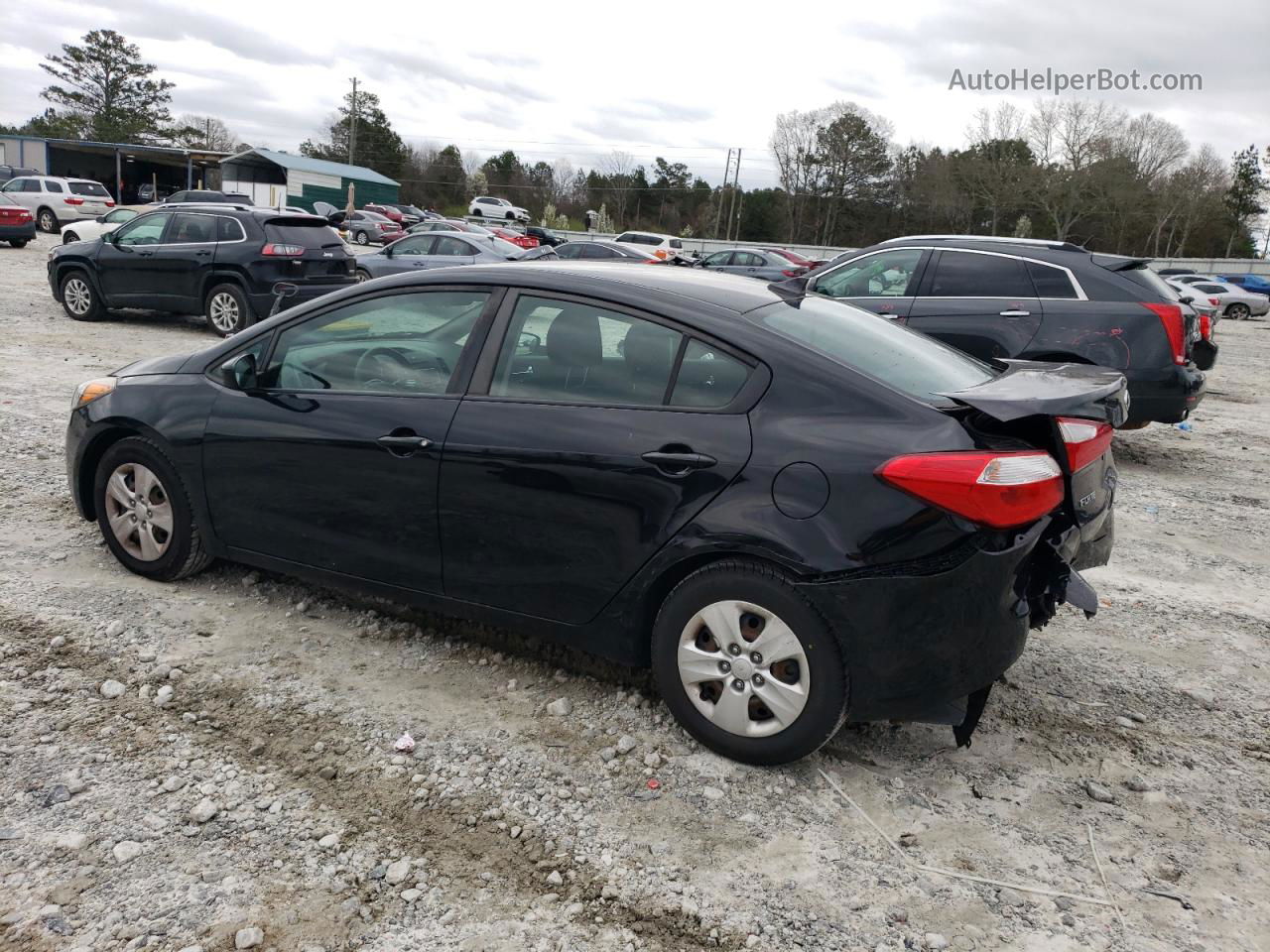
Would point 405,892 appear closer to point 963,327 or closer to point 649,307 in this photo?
point 649,307

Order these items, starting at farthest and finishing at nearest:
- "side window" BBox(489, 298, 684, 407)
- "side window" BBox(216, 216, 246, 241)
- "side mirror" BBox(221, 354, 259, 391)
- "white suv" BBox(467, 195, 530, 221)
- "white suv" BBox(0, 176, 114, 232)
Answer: "white suv" BBox(467, 195, 530, 221), "white suv" BBox(0, 176, 114, 232), "side window" BBox(216, 216, 246, 241), "side mirror" BBox(221, 354, 259, 391), "side window" BBox(489, 298, 684, 407)

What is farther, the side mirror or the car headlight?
the car headlight

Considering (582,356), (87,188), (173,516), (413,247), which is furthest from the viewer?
(87,188)

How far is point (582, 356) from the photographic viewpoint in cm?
362

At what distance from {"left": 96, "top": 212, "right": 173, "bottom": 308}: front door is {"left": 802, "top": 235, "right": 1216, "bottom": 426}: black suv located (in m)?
9.29

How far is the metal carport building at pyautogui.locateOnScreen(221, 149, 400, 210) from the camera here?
55806 mm

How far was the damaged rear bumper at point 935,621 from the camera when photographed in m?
2.98

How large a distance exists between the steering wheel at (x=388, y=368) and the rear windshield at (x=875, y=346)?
1263 millimetres

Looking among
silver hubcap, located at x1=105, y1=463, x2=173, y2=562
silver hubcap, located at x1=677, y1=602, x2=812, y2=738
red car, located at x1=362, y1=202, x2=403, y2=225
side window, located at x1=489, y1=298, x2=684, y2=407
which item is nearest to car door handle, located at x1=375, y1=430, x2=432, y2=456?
side window, located at x1=489, y1=298, x2=684, y2=407

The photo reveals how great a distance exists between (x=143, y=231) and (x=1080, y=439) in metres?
13.4

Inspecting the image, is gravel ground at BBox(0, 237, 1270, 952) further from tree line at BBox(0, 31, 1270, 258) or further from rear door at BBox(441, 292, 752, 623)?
tree line at BBox(0, 31, 1270, 258)

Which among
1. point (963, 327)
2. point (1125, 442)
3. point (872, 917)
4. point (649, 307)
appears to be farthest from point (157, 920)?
point (1125, 442)

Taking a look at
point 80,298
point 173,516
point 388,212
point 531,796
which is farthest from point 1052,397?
point 388,212

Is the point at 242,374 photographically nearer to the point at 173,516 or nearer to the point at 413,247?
the point at 173,516
